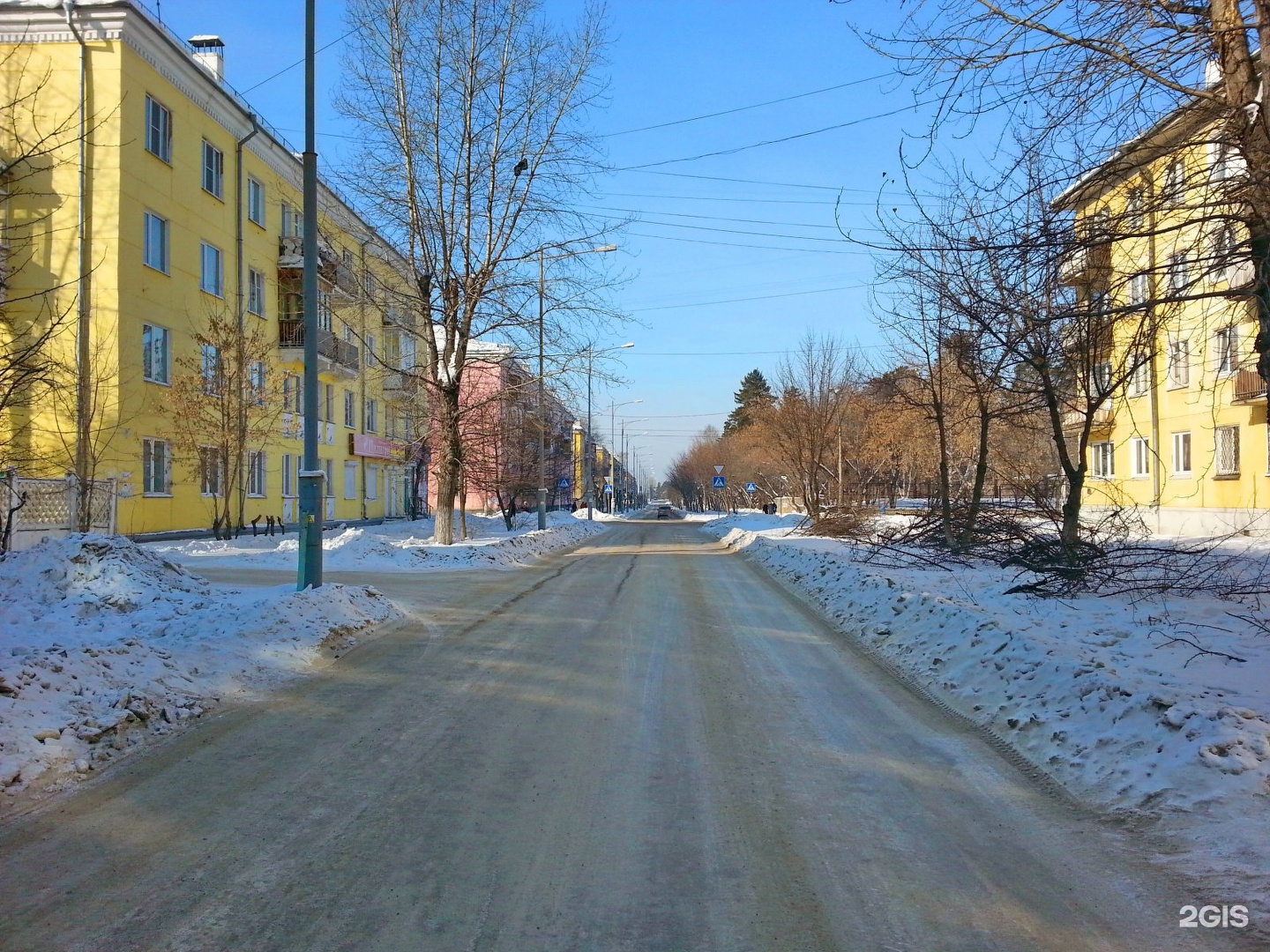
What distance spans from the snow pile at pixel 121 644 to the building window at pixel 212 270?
1723cm

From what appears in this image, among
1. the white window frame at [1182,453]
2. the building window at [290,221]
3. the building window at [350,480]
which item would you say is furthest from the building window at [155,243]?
the white window frame at [1182,453]

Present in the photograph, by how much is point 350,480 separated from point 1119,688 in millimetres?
37739

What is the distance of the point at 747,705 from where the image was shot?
7.06 m

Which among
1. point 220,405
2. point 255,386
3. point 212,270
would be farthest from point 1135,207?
point 212,270

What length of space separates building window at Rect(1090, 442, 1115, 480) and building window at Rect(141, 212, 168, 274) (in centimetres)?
2960

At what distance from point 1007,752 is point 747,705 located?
6.45 ft

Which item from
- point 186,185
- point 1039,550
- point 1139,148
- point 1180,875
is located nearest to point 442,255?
point 186,185

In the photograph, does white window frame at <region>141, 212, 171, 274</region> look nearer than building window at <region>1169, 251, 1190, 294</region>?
No

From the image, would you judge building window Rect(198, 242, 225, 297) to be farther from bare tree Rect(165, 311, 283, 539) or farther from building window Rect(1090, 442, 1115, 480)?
building window Rect(1090, 442, 1115, 480)

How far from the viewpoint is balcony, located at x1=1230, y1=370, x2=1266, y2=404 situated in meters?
23.9

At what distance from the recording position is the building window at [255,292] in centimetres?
2977

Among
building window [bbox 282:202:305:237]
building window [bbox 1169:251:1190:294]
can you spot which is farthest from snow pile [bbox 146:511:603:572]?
building window [bbox 1169:251:1190:294]

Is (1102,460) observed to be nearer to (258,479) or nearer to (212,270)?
(258,479)

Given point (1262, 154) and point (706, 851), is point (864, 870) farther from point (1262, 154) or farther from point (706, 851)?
point (1262, 154)
